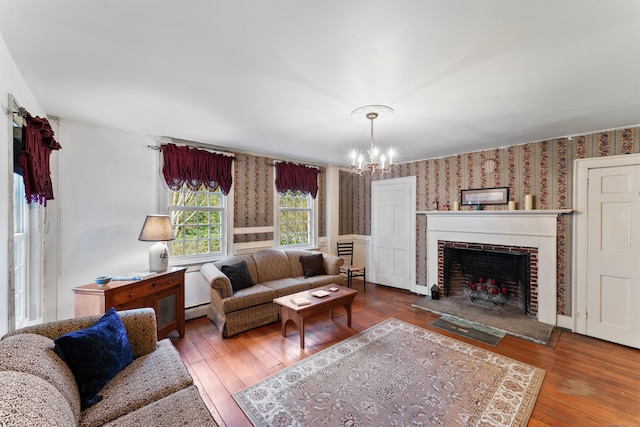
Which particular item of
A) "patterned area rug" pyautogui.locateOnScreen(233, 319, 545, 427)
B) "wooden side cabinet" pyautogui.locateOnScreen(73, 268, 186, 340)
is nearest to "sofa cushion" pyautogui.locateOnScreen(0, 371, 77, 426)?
"patterned area rug" pyautogui.locateOnScreen(233, 319, 545, 427)

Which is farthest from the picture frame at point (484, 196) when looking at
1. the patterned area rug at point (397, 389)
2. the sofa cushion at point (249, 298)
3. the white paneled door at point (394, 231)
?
the sofa cushion at point (249, 298)

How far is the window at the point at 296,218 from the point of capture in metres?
4.86

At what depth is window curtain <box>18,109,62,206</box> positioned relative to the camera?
1.85m

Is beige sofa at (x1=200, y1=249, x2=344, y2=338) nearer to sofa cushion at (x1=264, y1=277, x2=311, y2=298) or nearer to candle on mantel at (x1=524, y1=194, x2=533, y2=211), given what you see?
sofa cushion at (x1=264, y1=277, x2=311, y2=298)

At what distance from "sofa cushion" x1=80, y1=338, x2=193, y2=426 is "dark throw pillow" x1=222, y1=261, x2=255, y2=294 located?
1594mm

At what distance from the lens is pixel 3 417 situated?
2.66 ft

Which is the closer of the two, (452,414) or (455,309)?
(452,414)

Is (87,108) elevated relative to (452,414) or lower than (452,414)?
elevated

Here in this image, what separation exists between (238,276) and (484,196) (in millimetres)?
3843

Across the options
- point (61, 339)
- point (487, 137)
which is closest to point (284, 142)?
point (487, 137)

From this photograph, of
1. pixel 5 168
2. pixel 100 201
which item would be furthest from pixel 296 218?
pixel 5 168

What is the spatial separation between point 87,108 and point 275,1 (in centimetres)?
242

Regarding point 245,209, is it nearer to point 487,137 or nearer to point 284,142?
point 284,142

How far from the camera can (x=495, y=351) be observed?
2793mm
